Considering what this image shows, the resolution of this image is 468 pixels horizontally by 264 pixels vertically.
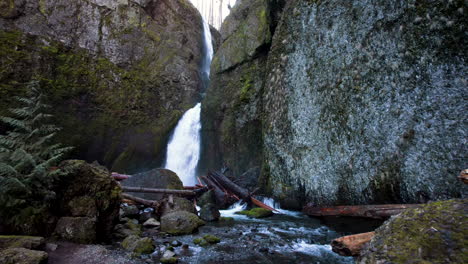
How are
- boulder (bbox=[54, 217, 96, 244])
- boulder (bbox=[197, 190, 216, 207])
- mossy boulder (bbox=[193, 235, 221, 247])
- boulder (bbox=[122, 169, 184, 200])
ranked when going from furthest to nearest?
boulder (bbox=[122, 169, 184, 200]) → boulder (bbox=[197, 190, 216, 207]) → mossy boulder (bbox=[193, 235, 221, 247]) → boulder (bbox=[54, 217, 96, 244])

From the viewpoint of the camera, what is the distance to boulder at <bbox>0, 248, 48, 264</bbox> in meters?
3.44

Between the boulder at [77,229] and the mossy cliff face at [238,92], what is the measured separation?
32.3 ft

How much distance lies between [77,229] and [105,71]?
1688 centimetres

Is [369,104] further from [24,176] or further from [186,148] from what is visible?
[186,148]

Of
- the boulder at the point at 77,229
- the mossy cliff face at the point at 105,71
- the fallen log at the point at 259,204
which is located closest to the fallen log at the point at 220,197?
the fallen log at the point at 259,204

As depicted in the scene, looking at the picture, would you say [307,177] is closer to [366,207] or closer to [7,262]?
[366,207]

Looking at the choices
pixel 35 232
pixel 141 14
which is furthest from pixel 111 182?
pixel 141 14

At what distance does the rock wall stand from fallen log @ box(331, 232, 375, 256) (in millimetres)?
2747

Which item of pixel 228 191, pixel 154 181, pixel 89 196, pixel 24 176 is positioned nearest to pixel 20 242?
pixel 24 176

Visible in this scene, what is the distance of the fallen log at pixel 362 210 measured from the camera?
5.53 m

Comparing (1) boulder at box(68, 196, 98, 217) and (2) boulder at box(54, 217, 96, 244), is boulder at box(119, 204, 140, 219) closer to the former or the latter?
(1) boulder at box(68, 196, 98, 217)

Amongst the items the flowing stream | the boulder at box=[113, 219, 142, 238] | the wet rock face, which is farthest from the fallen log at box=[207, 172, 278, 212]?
the boulder at box=[113, 219, 142, 238]

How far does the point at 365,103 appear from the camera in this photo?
7039 millimetres

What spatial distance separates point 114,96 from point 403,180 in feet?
62.1
